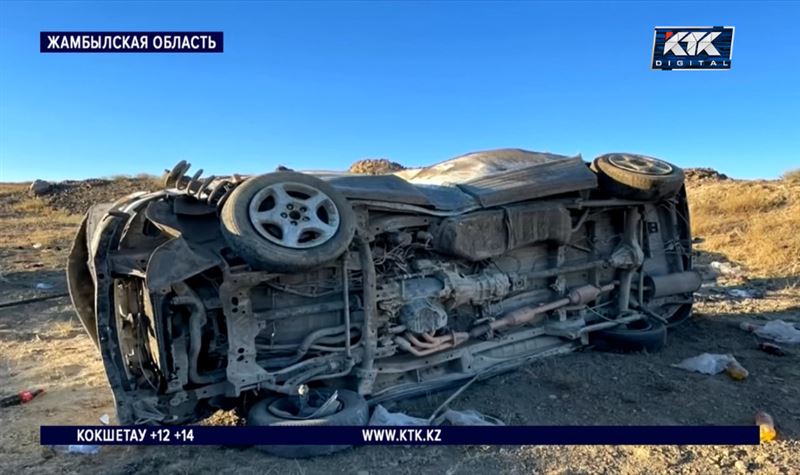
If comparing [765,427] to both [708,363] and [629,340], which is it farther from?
[629,340]

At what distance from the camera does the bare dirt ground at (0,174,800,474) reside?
169 inches

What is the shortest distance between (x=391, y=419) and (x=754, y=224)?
1413 cm

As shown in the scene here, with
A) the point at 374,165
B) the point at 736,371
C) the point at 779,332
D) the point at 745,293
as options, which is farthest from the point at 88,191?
the point at 736,371

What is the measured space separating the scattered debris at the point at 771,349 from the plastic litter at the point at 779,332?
0.34 meters

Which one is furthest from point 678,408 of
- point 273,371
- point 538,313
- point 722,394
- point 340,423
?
point 273,371

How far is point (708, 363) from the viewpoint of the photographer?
20.3ft

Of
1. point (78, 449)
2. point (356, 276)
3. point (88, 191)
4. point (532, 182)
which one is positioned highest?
point (532, 182)

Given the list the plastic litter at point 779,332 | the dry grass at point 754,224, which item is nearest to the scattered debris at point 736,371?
the plastic litter at point 779,332

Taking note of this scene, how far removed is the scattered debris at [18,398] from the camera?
5.65 metres

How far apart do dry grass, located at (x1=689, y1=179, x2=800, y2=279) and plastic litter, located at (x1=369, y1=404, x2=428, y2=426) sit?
9.37 m

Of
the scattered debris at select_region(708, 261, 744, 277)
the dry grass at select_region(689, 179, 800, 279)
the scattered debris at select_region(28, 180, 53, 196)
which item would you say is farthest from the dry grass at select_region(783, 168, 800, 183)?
the scattered debris at select_region(28, 180, 53, 196)

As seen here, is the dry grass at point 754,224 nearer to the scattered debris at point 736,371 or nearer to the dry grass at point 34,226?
the scattered debris at point 736,371

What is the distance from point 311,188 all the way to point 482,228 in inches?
69.3

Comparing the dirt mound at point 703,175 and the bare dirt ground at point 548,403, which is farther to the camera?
the dirt mound at point 703,175
